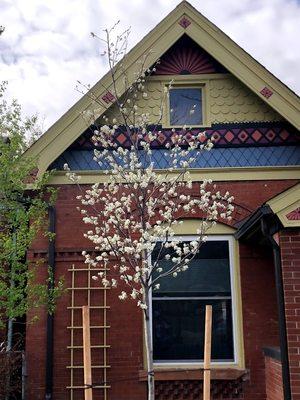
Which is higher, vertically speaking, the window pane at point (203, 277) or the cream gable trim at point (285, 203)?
the cream gable trim at point (285, 203)

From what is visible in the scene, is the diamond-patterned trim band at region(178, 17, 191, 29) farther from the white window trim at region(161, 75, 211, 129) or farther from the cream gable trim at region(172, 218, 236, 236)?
the cream gable trim at region(172, 218, 236, 236)

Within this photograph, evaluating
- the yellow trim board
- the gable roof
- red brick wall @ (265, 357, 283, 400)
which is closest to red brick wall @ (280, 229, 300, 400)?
red brick wall @ (265, 357, 283, 400)

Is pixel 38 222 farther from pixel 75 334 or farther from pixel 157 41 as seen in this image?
pixel 157 41

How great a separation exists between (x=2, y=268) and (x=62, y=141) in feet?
7.26

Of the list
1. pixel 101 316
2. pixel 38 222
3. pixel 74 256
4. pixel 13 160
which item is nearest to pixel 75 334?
pixel 101 316

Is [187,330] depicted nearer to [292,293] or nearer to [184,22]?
[292,293]

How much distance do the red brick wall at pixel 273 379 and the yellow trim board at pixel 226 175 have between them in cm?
289

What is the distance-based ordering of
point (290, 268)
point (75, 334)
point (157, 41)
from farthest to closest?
point (157, 41), point (75, 334), point (290, 268)

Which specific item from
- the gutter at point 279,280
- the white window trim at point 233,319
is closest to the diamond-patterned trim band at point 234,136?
the white window trim at point 233,319

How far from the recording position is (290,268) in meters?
6.17

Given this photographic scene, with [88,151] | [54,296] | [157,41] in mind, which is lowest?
[54,296]

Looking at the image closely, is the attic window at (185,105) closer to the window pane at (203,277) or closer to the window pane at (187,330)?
the window pane at (203,277)

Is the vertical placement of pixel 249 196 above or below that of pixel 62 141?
below

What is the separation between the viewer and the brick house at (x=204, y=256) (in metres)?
7.87
